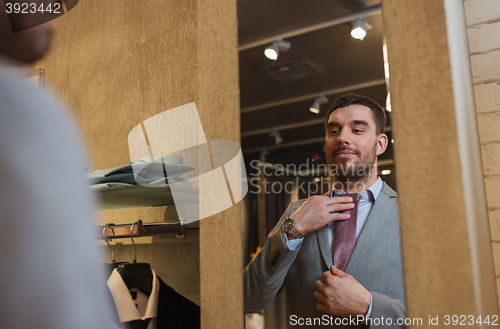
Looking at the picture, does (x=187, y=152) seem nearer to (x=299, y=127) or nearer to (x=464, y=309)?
(x=299, y=127)

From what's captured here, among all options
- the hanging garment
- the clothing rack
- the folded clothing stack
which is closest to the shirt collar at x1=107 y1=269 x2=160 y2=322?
the hanging garment

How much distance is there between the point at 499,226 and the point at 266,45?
2.55 ft

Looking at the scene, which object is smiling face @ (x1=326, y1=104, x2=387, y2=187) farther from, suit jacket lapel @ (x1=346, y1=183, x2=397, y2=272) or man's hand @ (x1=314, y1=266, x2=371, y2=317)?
man's hand @ (x1=314, y1=266, x2=371, y2=317)

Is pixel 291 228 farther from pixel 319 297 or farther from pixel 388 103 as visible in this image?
pixel 388 103

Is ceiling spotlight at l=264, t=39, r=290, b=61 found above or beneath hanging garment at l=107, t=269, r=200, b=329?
above

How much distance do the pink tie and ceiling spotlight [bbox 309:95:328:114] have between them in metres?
0.23

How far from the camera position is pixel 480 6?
1044 millimetres

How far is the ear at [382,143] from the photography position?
0.81 metres

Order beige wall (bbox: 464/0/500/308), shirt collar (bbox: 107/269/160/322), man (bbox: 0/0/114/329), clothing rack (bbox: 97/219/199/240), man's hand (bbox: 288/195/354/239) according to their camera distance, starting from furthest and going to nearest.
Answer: clothing rack (bbox: 97/219/199/240) → shirt collar (bbox: 107/269/160/322) → beige wall (bbox: 464/0/500/308) → man's hand (bbox: 288/195/354/239) → man (bbox: 0/0/114/329)

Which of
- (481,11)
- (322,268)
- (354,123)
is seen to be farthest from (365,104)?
(481,11)

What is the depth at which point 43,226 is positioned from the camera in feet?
1.50

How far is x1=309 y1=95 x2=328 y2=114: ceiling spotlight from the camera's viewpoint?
3.01ft

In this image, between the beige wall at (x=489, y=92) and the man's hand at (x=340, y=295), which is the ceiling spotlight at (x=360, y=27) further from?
the man's hand at (x=340, y=295)

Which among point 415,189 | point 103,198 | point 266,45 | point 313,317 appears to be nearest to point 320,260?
point 313,317
